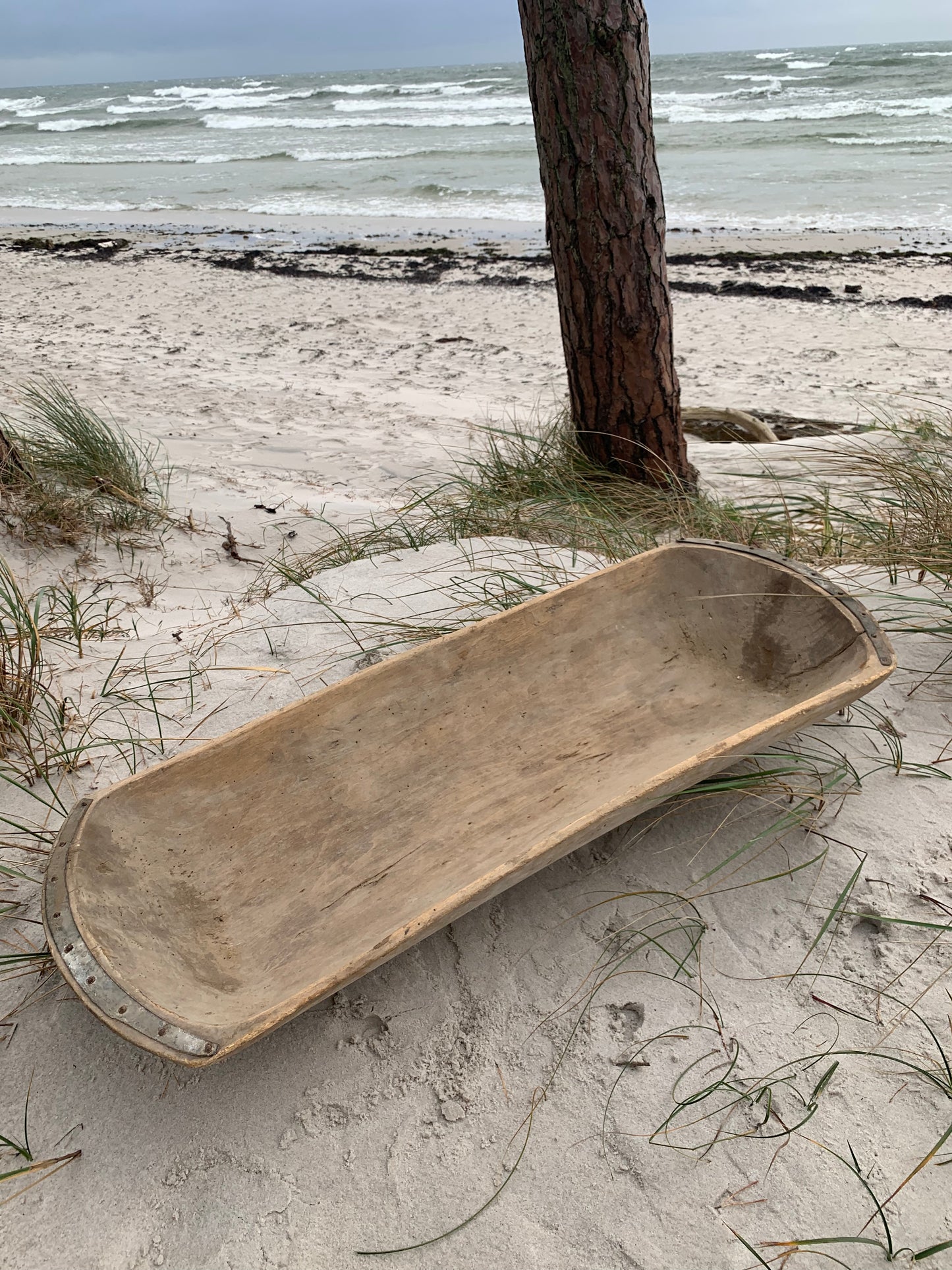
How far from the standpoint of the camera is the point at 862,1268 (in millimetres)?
1305

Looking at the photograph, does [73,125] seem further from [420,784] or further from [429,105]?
[420,784]

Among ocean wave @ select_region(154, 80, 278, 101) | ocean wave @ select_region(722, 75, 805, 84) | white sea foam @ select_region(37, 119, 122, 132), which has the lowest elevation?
ocean wave @ select_region(722, 75, 805, 84)

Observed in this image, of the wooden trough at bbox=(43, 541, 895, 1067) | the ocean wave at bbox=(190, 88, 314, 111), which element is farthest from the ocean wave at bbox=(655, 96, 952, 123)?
the wooden trough at bbox=(43, 541, 895, 1067)

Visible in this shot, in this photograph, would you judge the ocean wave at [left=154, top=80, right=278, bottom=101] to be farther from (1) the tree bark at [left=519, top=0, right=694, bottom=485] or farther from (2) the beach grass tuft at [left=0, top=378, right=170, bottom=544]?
(1) the tree bark at [left=519, top=0, right=694, bottom=485]

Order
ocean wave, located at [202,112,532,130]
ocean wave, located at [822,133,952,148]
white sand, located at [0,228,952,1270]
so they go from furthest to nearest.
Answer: ocean wave, located at [202,112,532,130] → ocean wave, located at [822,133,952,148] → white sand, located at [0,228,952,1270]

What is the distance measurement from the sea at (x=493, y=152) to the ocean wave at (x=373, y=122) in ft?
0.38

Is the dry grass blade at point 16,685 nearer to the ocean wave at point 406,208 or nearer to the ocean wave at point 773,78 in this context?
the ocean wave at point 406,208

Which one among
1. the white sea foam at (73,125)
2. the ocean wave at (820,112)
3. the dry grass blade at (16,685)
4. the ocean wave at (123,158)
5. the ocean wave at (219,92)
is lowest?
the dry grass blade at (16,685)

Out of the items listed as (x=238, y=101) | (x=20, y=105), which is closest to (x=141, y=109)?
(x=238, y=101)

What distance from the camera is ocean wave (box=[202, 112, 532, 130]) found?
2358cm

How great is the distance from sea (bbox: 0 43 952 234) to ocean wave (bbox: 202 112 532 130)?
116 mm

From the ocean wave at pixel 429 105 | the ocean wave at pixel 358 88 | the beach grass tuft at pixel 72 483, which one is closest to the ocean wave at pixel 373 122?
the ocean wave at pixel 429 105

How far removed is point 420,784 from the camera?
88.0 inches

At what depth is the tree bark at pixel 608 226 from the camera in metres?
3.21
